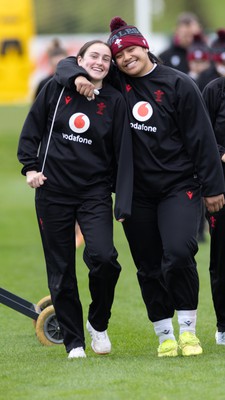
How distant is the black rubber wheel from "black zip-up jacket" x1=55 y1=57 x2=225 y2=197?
153 cm

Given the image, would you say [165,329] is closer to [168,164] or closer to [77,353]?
[77,353]

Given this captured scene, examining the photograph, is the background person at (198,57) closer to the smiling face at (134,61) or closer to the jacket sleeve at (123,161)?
the smiling face at (134,61)

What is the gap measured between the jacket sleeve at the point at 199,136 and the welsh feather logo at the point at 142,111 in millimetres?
193

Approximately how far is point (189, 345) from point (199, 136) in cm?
142

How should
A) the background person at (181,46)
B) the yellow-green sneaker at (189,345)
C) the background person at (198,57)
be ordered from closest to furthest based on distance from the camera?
1. the yellow-green sneaker at (189,345)
2. the background person at (198,57)
3. the background person at (181,46)

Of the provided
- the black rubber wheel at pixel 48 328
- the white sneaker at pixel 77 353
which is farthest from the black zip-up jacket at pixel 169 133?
the black rubber wheel at pixel 48 328

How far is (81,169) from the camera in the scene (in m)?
7.52

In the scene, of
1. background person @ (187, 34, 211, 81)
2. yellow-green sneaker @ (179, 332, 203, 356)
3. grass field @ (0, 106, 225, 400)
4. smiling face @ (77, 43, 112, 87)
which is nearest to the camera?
grass field @ (0, 106, 225, 400)

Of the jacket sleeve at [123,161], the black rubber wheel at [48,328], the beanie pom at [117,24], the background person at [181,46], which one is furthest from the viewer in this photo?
the background person at [181,46]

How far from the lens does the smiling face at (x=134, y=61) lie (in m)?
7.56

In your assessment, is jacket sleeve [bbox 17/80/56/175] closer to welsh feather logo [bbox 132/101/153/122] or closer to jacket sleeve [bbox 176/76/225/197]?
welsh feather logo [bbox 132/101/153/122]

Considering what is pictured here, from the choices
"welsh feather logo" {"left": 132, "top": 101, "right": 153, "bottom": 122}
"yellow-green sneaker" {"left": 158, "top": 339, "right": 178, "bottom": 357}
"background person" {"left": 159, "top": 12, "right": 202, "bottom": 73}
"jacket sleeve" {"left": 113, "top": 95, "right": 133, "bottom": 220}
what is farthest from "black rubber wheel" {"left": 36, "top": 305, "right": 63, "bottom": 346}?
"background person" {"left": 159, "top": 12, "right": 202, "bottom": 73}

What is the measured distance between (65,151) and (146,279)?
41.8 inches

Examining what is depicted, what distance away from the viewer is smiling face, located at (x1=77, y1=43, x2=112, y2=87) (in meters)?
7.53
